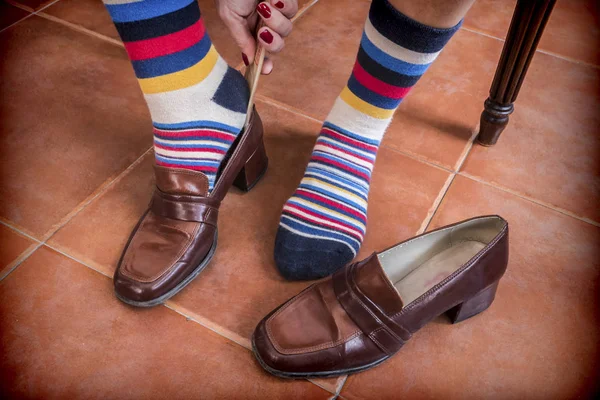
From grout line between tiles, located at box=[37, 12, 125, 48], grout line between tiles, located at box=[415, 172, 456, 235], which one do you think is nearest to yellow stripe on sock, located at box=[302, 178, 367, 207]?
grout line between tiles, located at box=[415, 172, 456, 235]

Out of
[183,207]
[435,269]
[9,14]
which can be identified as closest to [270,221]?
[183,207]

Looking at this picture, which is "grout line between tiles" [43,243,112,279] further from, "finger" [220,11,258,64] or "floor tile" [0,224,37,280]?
"finger" [220,11,258,64]

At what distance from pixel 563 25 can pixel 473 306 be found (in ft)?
2.91

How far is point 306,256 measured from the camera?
2.31 ft

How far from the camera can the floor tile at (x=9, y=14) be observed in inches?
45.1

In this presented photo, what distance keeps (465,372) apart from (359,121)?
37 cm

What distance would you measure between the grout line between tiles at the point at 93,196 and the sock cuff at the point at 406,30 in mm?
445

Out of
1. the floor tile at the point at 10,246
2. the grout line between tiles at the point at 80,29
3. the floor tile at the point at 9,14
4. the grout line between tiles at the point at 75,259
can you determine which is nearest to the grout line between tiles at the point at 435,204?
the grout line between tiles at the point at 75,259

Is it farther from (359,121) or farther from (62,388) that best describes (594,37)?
(62,388)

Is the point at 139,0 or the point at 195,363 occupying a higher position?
the point at 139,0

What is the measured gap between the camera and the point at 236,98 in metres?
0.73

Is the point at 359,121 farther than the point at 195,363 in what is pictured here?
Yes

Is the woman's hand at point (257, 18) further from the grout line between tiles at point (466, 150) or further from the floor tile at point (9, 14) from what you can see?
the floor tile at point (9, 14)

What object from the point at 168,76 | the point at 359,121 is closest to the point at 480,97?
the point at 359,121
